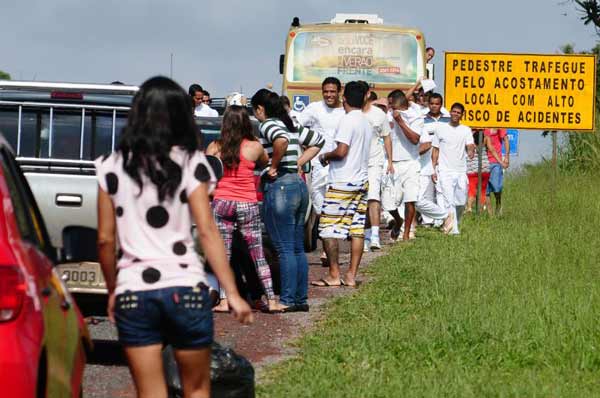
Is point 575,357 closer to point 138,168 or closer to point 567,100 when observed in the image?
point 138,168

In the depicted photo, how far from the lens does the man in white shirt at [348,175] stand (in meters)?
→ 15.1

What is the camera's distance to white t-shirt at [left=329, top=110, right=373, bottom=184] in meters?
15.1

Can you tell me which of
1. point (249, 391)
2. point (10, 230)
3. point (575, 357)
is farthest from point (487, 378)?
point (10, 230)

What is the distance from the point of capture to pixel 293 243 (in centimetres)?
1357

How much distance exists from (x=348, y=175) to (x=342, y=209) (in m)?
0.32

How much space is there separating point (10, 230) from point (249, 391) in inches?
95.5

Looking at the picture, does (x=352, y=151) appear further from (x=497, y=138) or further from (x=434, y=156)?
(x=497, y=138)

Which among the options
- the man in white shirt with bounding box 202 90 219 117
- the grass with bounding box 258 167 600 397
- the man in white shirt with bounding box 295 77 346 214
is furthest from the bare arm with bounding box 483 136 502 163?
the man in white shirt with bounding box 295 77 346 214

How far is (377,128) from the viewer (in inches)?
732

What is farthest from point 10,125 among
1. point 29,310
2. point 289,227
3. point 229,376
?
point 29,310

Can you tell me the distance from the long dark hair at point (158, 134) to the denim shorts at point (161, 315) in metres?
0.37

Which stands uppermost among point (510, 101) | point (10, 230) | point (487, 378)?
point (510, 101)

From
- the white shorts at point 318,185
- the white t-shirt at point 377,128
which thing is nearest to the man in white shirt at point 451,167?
the white t-shirt at point 377,128

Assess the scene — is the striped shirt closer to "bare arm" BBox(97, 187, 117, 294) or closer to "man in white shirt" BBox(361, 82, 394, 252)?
"man in white shirt" BBox(361, 82, 394, 252)
